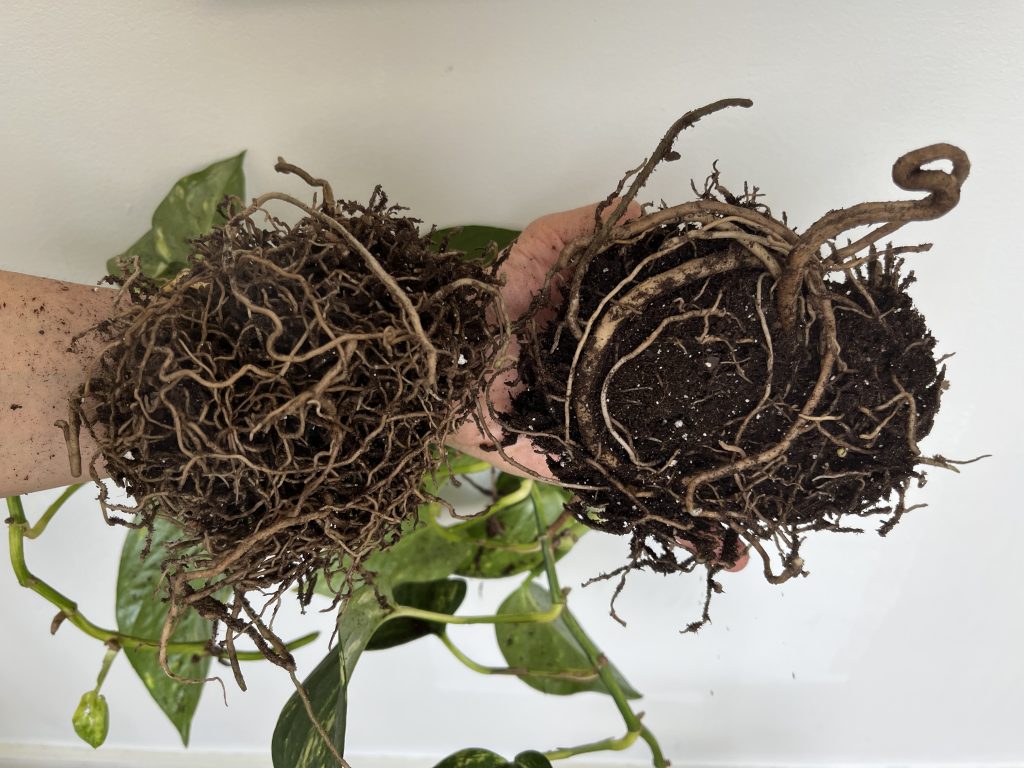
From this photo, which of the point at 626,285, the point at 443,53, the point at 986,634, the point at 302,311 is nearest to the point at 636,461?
the point at 626,285

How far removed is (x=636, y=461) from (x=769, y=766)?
76 centimetres

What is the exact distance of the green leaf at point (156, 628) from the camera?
76 centimetres

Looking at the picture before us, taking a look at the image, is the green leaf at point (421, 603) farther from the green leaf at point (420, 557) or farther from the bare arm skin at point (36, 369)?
the bare arm skin at point (36, 369)

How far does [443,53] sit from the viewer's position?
27.6 inches

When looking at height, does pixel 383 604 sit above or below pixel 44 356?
below

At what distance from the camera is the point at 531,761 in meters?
0.72

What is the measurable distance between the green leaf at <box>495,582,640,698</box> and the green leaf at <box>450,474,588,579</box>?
0.03m

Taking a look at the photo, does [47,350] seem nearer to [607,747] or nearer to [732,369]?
[732,369]

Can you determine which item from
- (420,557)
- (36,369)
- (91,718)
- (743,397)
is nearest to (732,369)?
(743,397)

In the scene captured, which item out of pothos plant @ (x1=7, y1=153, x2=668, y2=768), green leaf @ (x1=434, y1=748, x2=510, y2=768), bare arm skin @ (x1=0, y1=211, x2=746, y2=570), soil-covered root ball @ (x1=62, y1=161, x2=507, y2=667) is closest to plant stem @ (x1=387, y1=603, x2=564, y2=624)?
pothos plant @ (x1=7, y1=153, x2=668, y2=768)

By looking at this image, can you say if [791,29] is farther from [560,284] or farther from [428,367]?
[428,367]

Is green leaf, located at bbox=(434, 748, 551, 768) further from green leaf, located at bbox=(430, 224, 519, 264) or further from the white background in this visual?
green leaf, located at bbox=(430, 224, 519, 264)

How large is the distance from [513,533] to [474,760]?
0.27m

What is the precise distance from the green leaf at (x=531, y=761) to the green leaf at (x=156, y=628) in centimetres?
35
